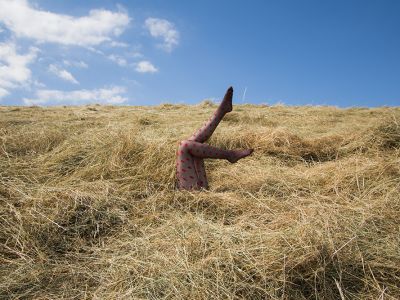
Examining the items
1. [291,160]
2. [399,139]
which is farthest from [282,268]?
[399,139]

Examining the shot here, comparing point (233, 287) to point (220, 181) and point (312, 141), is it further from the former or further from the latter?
point (312, 141)

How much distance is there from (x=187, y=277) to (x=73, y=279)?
0.67 meters

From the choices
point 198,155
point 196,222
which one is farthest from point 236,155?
point 196,222

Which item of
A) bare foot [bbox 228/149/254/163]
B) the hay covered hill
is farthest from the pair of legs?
the hay covered hill

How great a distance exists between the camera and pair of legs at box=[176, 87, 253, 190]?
3283mm

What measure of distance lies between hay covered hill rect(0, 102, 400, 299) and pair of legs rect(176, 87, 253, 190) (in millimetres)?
192

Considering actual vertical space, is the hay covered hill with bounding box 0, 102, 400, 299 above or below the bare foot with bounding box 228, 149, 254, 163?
below

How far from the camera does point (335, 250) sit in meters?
2.04

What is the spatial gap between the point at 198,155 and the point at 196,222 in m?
0.85

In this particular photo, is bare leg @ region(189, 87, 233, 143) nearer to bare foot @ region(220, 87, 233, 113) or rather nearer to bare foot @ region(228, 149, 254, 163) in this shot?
bare foot @ region(220, 87, 233, 113)

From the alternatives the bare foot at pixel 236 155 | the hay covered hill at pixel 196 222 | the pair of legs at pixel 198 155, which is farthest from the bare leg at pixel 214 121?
the hay covered hill at pixel 196 222

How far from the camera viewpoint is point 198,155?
330 cm

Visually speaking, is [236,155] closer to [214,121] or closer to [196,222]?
[214,121]

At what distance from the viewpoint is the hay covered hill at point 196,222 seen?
197cm
